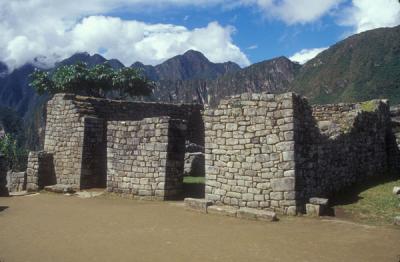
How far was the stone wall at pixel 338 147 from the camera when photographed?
39.4ft

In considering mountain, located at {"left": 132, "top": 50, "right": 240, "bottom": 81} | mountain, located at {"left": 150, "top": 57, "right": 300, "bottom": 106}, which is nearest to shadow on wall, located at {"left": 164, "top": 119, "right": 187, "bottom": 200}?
mountain, located at {"left": 150, "top": 57, "right": 300, "bottom": 106}

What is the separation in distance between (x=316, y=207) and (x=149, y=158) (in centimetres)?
619

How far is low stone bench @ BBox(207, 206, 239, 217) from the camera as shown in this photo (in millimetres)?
11473

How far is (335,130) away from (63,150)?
37.8 ft

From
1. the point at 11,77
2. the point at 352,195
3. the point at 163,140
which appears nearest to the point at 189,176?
the point at 163,140

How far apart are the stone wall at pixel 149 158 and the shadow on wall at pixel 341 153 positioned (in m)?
4.73

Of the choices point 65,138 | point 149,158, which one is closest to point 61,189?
point 65,138

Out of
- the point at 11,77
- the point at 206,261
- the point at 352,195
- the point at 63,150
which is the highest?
the point at 11,77

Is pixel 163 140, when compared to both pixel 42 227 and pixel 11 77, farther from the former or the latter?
pixel 11 77

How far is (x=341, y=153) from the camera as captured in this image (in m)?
13.9

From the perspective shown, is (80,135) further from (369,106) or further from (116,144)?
(369,106)

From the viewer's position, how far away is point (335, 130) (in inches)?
564

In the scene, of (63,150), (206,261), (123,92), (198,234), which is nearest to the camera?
(206,261)

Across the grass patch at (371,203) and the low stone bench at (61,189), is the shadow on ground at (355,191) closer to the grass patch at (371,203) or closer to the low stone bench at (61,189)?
the grass patch at (371,203)
